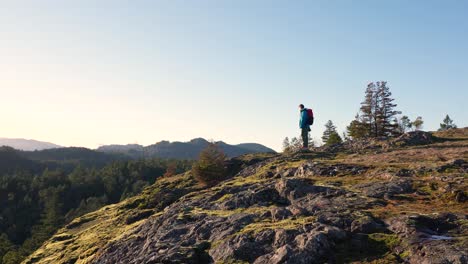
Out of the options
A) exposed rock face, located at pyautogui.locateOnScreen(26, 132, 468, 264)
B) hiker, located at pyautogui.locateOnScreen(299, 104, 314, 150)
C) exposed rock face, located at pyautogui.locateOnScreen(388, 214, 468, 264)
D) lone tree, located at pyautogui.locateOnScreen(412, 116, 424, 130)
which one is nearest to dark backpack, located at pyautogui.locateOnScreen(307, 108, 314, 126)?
hiker, located at pyautogui.locateOnScreen(299, 104, 314, 150)

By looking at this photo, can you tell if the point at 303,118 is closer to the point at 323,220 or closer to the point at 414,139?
the point at 414,139

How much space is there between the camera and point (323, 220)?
1859 centimetres

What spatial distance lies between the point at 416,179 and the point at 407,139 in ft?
60.8

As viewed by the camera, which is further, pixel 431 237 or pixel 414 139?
pixel 414 139

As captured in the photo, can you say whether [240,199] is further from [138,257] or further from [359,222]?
[359,222]

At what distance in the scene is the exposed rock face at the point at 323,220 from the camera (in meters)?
15.7

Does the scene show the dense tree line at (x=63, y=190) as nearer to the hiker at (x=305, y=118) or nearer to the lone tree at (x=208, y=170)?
the lone tree at (x=208, y=170)

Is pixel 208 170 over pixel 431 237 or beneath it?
over

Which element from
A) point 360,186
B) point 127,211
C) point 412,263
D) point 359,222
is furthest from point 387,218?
point 127,211

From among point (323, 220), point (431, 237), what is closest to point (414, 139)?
point (323, 220)

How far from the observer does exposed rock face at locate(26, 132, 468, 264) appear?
51.5 feet

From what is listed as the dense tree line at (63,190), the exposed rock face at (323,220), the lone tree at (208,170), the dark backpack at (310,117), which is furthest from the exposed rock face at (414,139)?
the dense tree line at (63,190)

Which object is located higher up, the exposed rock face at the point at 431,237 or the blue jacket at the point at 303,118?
the blue jacket at the point at 303,118

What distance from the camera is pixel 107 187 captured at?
166 meters
